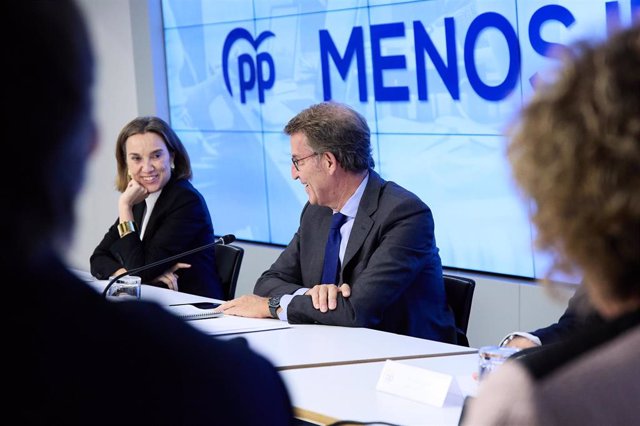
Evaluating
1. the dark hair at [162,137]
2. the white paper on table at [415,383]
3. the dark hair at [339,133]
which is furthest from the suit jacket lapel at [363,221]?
the dark hair at [162,137]

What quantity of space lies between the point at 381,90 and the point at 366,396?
297 cm

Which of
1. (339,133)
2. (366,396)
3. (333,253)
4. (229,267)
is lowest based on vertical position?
(366,396)

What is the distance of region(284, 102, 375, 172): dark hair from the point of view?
11.6 ft

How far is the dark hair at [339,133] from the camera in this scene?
354 cm

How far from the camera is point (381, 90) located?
5.06 metres

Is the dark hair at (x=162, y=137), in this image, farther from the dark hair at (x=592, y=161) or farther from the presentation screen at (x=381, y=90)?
the dark hair at (x=592, y=161)

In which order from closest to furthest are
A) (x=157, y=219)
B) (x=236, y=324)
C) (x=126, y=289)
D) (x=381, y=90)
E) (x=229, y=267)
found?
1. (x=236, y=324)
2. (x=126, y=289)
3. (x=229, y=267)
4. (x=157, y=219)
5. (x=381, y=90)

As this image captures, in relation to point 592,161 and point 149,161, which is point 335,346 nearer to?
point 149,161

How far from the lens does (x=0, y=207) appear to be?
0.79 meters

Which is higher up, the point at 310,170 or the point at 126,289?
the point at 310,170

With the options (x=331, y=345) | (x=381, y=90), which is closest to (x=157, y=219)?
(x=381, y=90)

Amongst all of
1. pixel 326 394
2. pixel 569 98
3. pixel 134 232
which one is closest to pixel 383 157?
pixel 134 232

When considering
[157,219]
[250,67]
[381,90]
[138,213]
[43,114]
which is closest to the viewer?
[43,114]

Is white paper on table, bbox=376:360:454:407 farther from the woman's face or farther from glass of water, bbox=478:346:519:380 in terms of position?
the woman's face
